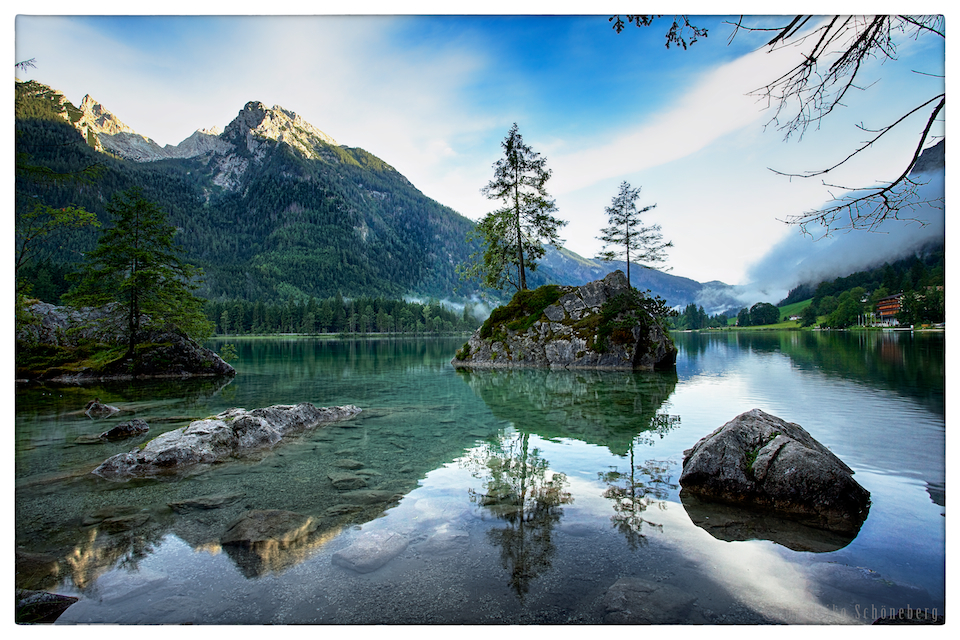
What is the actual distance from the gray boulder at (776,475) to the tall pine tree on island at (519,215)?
99.8ft

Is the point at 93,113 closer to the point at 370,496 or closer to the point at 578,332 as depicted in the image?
the point at 370,496

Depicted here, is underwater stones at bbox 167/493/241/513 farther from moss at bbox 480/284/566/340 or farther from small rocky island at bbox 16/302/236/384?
moss at bbox 480/284/566/340

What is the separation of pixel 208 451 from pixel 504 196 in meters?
32.3

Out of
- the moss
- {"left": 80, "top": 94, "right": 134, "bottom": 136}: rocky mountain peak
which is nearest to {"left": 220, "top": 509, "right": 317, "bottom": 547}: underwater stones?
{"left": 80, "top": 94, "right": 134, "bottom": 136}: rocky mountain peak

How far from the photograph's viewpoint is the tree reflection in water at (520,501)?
4.76m

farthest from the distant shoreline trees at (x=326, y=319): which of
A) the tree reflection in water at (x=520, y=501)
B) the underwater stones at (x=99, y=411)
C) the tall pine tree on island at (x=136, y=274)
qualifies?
the tree reflection in water at (x=520, y=501)

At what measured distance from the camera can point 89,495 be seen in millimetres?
7074

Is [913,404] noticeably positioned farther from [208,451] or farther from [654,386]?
[208,451]

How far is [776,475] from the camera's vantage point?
6.42m

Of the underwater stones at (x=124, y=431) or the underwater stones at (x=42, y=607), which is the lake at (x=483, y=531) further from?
the underwater stones at (x=124, y=431)

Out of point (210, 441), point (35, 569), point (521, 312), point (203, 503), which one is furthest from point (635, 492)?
point (521, 312)

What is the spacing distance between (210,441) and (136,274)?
66.7 feet

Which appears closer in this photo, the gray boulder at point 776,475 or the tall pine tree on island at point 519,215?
the gray boulder at point 776,475

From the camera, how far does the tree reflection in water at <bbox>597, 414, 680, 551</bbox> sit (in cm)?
564
